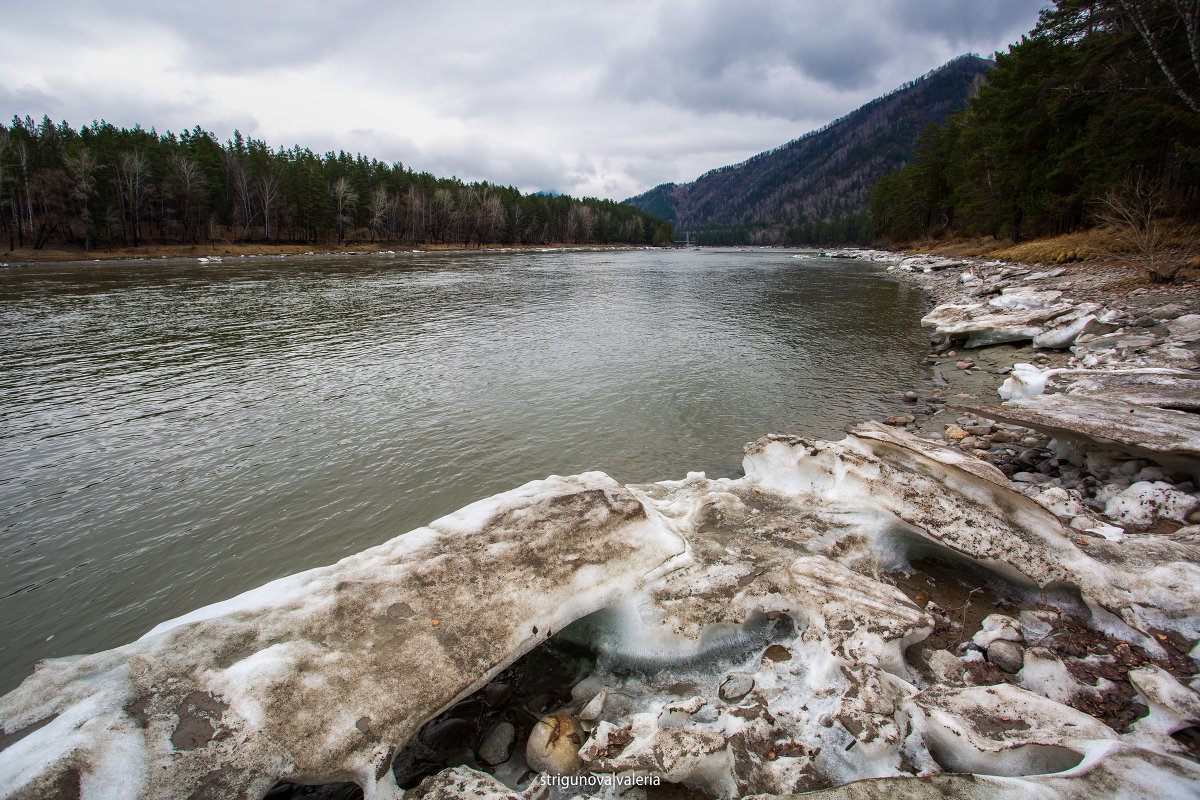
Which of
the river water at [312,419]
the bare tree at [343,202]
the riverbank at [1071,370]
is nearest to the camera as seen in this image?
the riverbank at [1071,370]

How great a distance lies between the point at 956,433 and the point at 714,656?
9.08m

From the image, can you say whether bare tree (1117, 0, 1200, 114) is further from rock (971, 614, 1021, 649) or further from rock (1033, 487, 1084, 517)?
rock (971, 614, 1021, 649)

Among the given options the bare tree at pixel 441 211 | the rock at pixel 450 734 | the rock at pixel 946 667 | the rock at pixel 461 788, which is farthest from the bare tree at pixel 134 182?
the rock at pixel 946 667

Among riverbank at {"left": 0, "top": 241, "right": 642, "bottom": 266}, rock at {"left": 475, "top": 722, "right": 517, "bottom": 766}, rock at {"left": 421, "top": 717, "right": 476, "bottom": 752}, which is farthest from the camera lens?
riverbank at {"left": 0, "top": 241, "right": 642, "bottom": 266}

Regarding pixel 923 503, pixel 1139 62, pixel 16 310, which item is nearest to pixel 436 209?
pixel 16 310

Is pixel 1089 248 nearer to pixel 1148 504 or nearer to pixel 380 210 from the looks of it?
pixel 1148 504

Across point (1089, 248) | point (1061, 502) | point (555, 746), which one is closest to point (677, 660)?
point (555, 746)

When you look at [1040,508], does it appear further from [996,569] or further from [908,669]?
[908,669]

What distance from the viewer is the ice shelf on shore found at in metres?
3.36

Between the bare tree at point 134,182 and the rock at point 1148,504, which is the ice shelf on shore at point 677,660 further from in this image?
the bare tree at point 134,182

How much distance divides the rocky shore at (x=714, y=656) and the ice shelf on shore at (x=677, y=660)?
0.02 meters

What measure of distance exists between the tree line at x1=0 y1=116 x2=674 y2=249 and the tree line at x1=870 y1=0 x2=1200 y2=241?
10628 cm

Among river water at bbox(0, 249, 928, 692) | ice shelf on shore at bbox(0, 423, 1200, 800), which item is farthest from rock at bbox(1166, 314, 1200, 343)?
ice shelf on shore at bbox(0, 423, 1200, 800)

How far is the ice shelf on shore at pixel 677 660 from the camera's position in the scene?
11.0 feet
